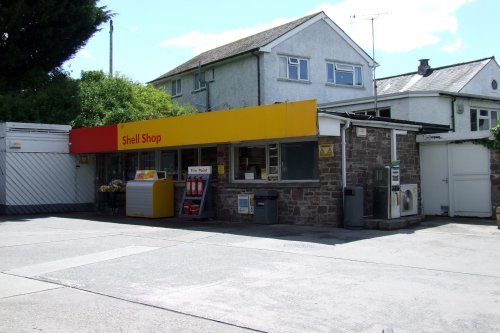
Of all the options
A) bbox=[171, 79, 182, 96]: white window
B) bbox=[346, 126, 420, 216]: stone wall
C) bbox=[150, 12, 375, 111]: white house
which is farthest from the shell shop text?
bbox=[171, 79, 182, 96]: white window

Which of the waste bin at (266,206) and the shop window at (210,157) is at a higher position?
the shop window at (210,157)

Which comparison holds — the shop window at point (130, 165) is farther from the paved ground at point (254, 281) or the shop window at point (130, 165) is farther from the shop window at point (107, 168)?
the paved ground at point (254, 281)

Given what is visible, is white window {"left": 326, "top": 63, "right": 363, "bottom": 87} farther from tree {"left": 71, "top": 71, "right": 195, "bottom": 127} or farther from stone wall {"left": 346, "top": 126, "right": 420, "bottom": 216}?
stone wall {"left": 346, "top": 126, "right": 420, "bottom": 216}

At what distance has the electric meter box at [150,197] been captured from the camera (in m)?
17.4

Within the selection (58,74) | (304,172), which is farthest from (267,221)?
(58,74)

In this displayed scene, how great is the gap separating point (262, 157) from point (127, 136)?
529 cm

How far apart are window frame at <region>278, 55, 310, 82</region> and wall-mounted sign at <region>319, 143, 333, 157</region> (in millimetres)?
14798

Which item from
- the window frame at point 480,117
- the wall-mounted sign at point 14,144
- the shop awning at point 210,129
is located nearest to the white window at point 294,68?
the window frame at point 480,117

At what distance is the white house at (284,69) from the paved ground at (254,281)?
53.1 feet

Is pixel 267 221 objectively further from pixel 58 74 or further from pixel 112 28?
pixel 112 28

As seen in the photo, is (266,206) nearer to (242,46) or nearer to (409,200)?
(409,200)

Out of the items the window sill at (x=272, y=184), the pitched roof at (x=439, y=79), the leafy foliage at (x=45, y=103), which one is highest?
the pitched roof at (x=439, y=79)

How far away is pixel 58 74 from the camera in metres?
28.0

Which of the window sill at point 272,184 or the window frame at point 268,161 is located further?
the window frame at point 268,161
